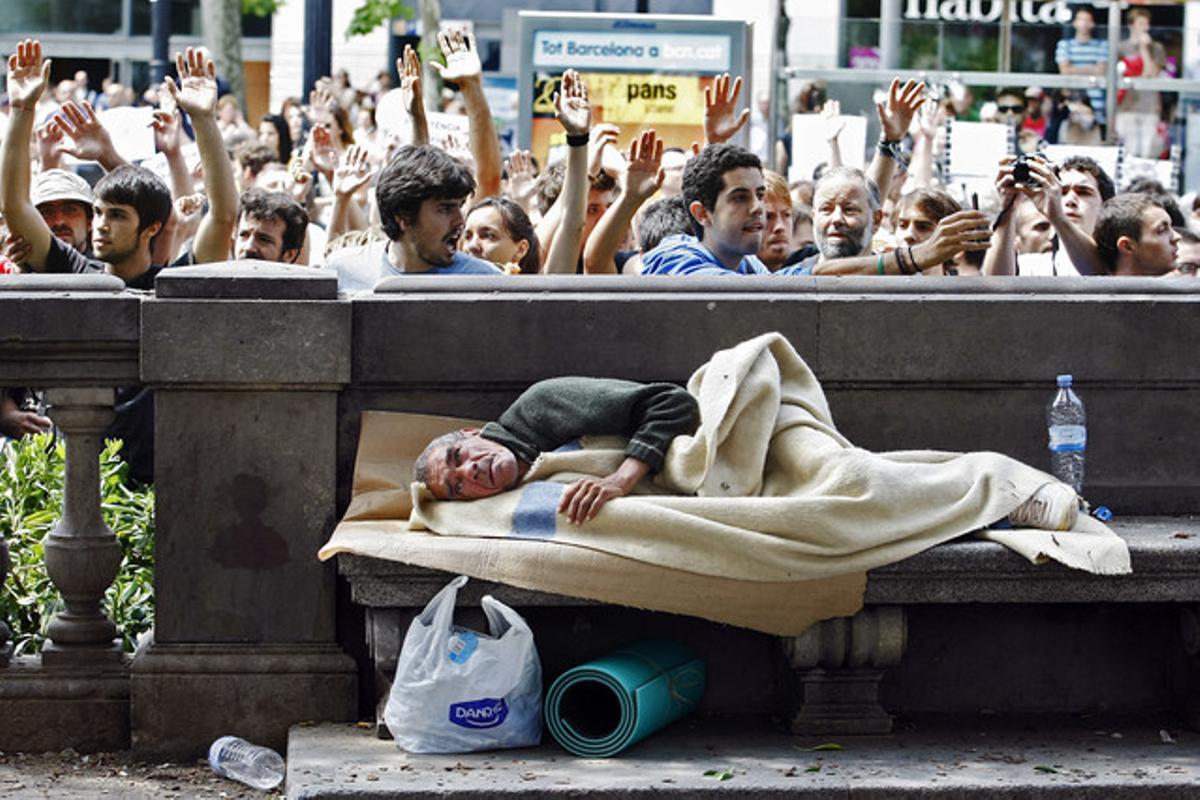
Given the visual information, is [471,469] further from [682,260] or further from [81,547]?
[682,260]

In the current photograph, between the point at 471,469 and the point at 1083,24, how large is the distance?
51.7ft

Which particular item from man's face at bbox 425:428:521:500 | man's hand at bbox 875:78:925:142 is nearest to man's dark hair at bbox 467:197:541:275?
man's hand at bbox 875:78:925:142

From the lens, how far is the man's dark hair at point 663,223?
8.77 meters

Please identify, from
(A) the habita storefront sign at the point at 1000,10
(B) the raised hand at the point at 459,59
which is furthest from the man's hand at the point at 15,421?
(A) the habita storefront sign at the point at 1000,10

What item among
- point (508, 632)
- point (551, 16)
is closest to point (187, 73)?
point (508, 632)

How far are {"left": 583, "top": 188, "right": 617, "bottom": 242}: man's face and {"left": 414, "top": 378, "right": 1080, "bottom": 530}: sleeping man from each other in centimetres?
353

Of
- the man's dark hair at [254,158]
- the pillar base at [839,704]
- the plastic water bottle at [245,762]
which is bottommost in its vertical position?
the plastic water bottle at [245,762]

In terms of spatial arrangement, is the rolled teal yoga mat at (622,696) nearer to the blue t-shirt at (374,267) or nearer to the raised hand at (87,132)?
the blue t-shirt at (374,267)

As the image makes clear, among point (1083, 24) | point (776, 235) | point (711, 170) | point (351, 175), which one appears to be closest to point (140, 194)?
point (351, 175)

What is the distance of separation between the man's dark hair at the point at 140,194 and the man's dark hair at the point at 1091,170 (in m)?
4.34

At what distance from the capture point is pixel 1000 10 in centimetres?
2073

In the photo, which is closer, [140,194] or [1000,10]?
[140,194]

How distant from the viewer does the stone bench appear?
20.6 feet

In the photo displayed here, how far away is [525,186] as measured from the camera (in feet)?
37.8
